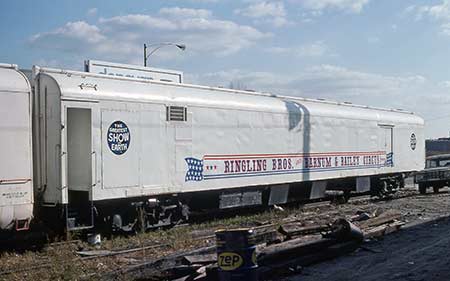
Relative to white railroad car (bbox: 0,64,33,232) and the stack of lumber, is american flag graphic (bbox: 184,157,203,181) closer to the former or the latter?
the stack of lumber

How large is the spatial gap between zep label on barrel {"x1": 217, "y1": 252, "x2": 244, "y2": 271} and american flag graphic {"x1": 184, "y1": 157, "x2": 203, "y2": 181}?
7.26 meters

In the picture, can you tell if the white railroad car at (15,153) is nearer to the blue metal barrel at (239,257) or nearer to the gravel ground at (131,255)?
the gravel ground at (131,255)

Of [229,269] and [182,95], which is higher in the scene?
[182,95]

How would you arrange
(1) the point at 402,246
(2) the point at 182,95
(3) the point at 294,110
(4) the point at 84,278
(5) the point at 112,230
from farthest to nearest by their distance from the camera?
(3) the point at 294,110 < (2) the point at 182,95 < (5) the point at 112,230 < (1) the point at 402,246 < (4) the point at 84,278

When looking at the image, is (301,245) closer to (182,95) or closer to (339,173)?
(182,95)

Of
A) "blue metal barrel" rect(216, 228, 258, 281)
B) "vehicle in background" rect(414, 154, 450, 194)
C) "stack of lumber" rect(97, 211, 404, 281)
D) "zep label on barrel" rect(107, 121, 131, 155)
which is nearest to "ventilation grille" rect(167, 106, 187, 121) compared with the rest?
"zep label on barrel" rect(107, 121, 131, 155)

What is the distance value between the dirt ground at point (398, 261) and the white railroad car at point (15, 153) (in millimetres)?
5548

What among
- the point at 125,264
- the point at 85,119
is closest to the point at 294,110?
the point at 85,119

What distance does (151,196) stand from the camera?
1420cm

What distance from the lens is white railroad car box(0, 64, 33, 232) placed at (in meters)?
11.6

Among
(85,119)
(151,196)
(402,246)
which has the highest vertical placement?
(85,119)

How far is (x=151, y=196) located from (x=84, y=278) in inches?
201

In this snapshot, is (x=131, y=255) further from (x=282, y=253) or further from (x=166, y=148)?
(x=166, y=148)

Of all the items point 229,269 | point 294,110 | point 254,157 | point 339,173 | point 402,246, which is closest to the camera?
point 229,269
